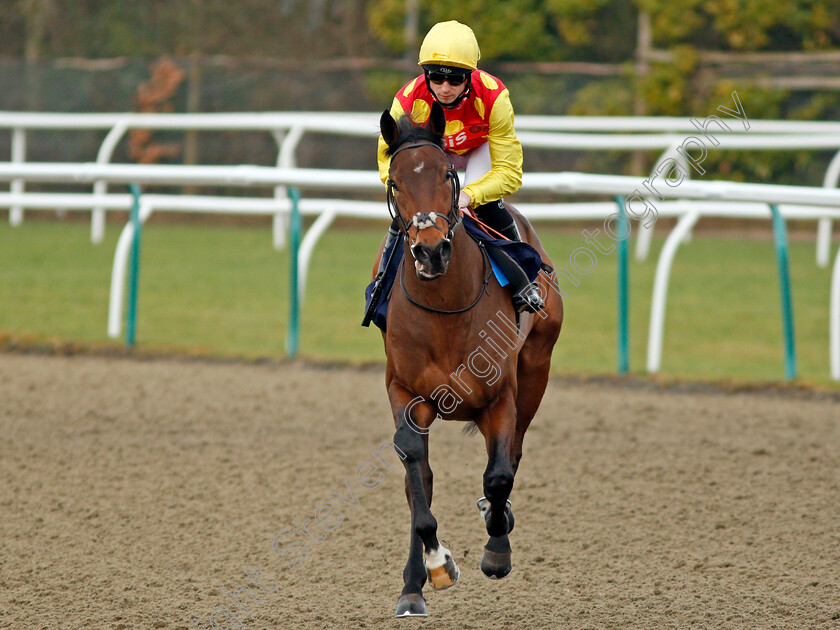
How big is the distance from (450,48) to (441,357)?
1146mm

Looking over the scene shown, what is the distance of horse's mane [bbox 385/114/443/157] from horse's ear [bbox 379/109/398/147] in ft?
0.05

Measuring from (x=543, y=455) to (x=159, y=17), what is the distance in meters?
15.4

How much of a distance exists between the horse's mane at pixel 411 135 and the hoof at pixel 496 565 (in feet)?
4.95

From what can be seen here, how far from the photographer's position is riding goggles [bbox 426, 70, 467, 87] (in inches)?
161

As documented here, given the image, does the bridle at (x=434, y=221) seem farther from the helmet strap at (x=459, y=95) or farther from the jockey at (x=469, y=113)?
the helmet strap at (x=459, y=95)

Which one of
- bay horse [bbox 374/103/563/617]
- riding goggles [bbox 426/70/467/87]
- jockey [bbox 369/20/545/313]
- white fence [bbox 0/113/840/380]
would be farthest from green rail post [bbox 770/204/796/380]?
riding goggles [bbox 426/70/467/87]

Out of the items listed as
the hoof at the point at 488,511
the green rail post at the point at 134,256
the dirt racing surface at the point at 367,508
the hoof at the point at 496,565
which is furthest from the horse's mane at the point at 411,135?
the green rail post at the point at 134,256

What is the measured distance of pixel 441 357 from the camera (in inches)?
156

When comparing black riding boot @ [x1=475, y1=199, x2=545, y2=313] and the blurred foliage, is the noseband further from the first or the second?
the blurred foliage

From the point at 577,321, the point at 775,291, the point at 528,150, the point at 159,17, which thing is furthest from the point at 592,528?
the point at 159,17

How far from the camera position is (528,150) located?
14336 millimetres

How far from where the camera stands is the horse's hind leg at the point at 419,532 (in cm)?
378

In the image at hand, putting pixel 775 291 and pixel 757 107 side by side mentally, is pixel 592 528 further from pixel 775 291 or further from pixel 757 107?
pixel 757 107

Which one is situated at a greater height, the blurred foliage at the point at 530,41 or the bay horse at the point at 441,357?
the blurred foliage at the point at 530,41
